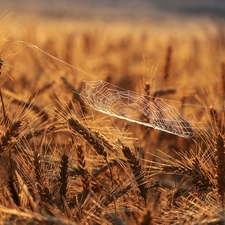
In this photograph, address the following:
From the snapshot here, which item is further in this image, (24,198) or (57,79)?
(57,79)

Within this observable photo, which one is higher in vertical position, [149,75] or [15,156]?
[149,75]

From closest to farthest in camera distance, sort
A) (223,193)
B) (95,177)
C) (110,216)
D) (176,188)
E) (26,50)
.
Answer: (110,216) → (223,193) → (176,188) → (95,177) → (26,50)

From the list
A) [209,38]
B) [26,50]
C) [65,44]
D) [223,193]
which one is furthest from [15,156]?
[209,38]

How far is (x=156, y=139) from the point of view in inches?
129

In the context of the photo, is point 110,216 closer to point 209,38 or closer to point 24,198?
point 24,198

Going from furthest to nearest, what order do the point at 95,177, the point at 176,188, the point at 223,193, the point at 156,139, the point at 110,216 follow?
the point at 156,139, the point at 95,177, the point at 176,188, the point at 223,193, the point at 110,216

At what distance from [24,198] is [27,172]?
8.4 inches

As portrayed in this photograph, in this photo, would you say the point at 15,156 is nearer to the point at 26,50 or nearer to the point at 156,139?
the point at 156,139

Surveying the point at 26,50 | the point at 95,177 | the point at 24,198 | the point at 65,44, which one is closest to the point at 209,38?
the point at 65,44

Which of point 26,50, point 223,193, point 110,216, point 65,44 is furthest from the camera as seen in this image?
point 65,44

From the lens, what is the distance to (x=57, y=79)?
3.40m

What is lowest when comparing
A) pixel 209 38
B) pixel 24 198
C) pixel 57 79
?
pixel 24 198

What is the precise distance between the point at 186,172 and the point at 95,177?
41 cm

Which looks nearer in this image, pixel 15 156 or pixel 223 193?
pixel 223 193
